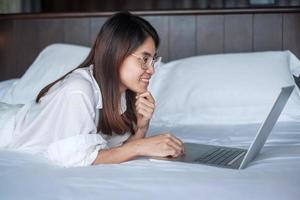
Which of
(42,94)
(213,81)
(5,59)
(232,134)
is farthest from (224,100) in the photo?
(5,59)

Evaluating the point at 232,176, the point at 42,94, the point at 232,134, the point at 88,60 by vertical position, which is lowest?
the point at 232,134

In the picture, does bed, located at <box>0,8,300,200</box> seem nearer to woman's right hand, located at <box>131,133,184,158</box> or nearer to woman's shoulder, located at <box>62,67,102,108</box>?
woman's right hand, located at <box>131,133,184,158</box>

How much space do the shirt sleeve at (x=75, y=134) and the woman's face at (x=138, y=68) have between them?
0.49ft

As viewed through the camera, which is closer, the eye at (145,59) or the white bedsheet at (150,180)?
the white bedsheet at (150,180)

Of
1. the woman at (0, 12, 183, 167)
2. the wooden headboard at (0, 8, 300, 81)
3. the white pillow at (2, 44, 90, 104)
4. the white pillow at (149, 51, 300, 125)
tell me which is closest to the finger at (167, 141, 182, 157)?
the woman at (0, 12, 183, 167)

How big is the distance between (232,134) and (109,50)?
2.27 feet

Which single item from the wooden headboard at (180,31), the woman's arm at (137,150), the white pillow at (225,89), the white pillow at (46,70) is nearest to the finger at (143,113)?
the woman's arm at (137,150)

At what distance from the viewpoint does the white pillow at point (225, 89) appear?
6.80 feet

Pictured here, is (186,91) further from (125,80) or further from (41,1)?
(41,1)

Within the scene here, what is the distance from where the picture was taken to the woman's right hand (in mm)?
1271

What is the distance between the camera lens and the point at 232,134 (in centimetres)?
182

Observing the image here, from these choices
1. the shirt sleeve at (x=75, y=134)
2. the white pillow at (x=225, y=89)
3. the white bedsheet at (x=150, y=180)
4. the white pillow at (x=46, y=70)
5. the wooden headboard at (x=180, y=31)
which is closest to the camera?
the white bedsheet at (x=150, y=180)

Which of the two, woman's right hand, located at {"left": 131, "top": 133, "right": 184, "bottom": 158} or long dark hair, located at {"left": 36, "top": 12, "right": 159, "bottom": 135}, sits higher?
long dark hair, located at {"left": 36, "top": 12, "right": 159, "bottom": 135}

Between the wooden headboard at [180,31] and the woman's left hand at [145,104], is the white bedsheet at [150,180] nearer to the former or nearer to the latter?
the woman's left hand at [145,104]
